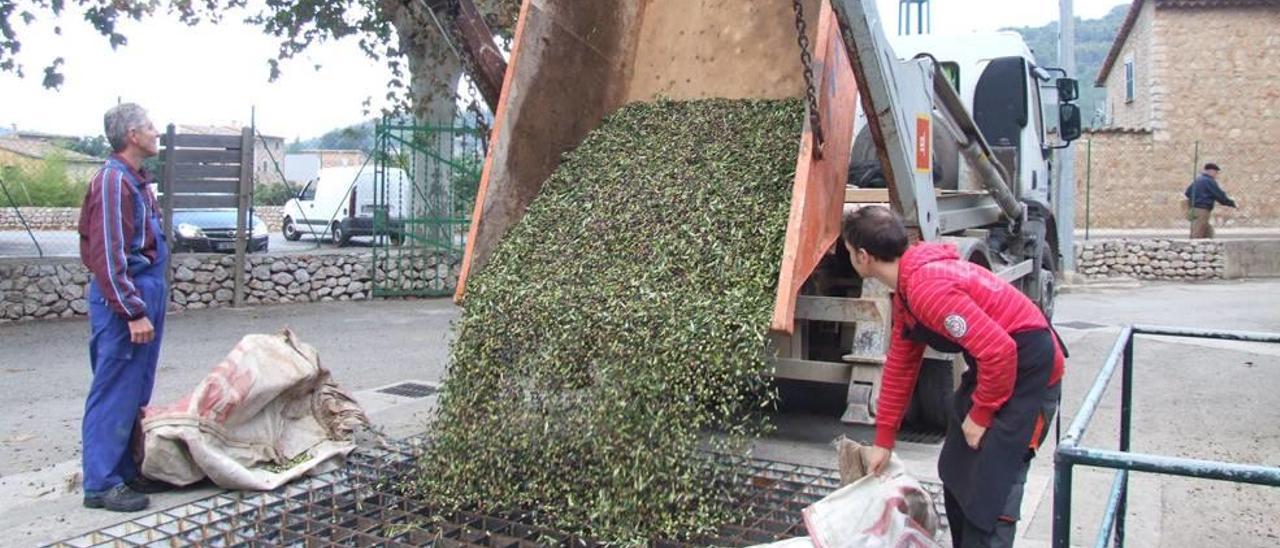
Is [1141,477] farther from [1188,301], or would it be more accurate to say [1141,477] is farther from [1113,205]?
[1113,205]

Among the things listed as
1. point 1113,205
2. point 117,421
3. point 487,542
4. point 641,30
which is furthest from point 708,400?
point 1113,205

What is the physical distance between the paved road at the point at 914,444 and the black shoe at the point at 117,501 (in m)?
0.06

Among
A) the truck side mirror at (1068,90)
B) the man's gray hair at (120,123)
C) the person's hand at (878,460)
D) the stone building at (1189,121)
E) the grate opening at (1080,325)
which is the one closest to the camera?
the person's hand at (878,460)

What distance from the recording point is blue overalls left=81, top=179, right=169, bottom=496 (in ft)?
14.5

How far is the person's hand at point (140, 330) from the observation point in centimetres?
436

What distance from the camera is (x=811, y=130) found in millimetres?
4582

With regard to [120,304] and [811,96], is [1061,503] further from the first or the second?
[120,304]

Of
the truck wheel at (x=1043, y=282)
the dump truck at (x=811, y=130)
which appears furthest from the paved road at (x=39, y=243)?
the truck wheel at (x=1043, y=282)

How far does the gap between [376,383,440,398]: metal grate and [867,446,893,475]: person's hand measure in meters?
4.20

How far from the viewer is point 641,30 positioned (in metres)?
6.45

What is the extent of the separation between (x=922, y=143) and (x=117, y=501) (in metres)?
3.93

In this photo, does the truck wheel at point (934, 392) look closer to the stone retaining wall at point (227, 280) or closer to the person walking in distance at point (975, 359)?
the person walking in distance at point (975, 359)

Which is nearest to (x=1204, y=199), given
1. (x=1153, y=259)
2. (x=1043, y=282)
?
(x=1153, y=259)

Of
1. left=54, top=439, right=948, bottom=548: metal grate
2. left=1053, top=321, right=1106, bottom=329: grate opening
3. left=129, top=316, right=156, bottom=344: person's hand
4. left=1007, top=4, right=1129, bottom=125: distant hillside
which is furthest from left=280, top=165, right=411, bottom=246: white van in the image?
left=1007, top=4, right=1129, bottom=125: distant hillside
